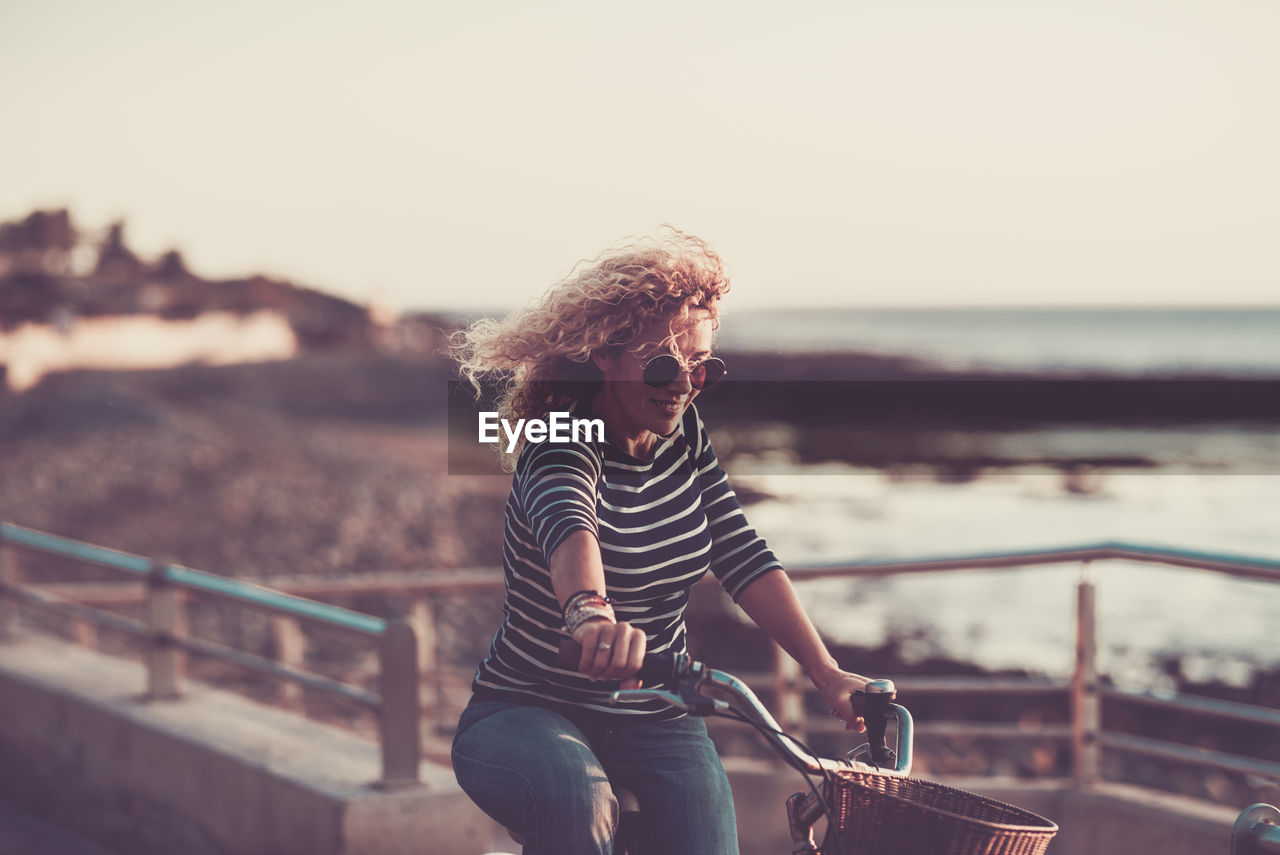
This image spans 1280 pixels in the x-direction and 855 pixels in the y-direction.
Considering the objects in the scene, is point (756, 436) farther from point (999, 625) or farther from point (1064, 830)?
A: point (1064, 830)

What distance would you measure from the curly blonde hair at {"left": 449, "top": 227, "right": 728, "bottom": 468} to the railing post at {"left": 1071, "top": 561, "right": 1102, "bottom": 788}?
316 cm

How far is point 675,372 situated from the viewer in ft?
7.70

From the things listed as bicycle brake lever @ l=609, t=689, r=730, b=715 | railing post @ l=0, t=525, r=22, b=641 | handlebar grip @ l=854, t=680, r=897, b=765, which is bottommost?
railing post @ l=0, t=525, r=22, b=641

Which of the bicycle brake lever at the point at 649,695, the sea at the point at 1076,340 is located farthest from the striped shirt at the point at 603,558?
the sea at the point at 1076,340

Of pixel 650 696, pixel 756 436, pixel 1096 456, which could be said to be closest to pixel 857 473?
pixel 1096 456

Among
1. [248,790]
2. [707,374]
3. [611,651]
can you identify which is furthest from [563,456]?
[248,790]

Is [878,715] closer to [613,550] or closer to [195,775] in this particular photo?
[613,550]

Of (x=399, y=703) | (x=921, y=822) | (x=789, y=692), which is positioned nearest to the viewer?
(x=921, y=822)

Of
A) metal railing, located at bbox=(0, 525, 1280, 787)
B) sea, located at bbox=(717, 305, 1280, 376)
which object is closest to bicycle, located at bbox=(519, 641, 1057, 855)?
metal railing, located at bbox=(0, 525, 1280, 787)

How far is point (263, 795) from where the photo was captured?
4.59 metres

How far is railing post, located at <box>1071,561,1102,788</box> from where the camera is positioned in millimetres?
5160

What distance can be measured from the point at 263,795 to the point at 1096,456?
1798 inches

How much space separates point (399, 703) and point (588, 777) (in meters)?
2.29

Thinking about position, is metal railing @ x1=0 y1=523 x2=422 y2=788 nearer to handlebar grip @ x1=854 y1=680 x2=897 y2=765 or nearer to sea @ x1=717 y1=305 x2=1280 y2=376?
handlebar grip @ x1=854 y1=680 x2=897 y2=765
